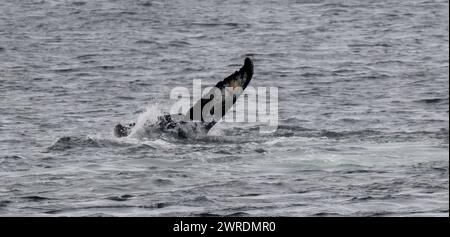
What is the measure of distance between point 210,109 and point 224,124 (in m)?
1.93

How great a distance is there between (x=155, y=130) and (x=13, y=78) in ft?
46.0

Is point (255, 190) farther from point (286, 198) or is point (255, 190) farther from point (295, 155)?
point (295, 155)

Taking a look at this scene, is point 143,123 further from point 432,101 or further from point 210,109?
point 432,101

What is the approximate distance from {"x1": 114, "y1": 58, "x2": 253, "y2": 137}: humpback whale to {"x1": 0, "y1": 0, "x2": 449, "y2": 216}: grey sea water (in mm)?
561

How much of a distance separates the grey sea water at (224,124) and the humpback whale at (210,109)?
22.1 inches

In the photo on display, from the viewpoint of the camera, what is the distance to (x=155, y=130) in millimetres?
28453

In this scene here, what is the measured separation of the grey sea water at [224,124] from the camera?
21.3 meters

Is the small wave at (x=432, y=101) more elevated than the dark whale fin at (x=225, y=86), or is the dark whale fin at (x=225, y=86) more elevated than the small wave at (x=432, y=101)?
the dark whale fin at (x=225, y=86)

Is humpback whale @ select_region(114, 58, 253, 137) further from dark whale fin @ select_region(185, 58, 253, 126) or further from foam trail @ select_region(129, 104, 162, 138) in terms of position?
foam trail @ select_region(129, 104, 162, 138)

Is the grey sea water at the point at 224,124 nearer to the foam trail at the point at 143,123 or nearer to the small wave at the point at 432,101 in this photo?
A: the small wave at the point at 432,101

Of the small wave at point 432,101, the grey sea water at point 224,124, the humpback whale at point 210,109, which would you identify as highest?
the humpback whale at point 210,109

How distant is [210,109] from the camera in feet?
94.5

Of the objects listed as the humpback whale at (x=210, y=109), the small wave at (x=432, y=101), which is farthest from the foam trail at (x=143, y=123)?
the small wave at (x=432, y=101)
